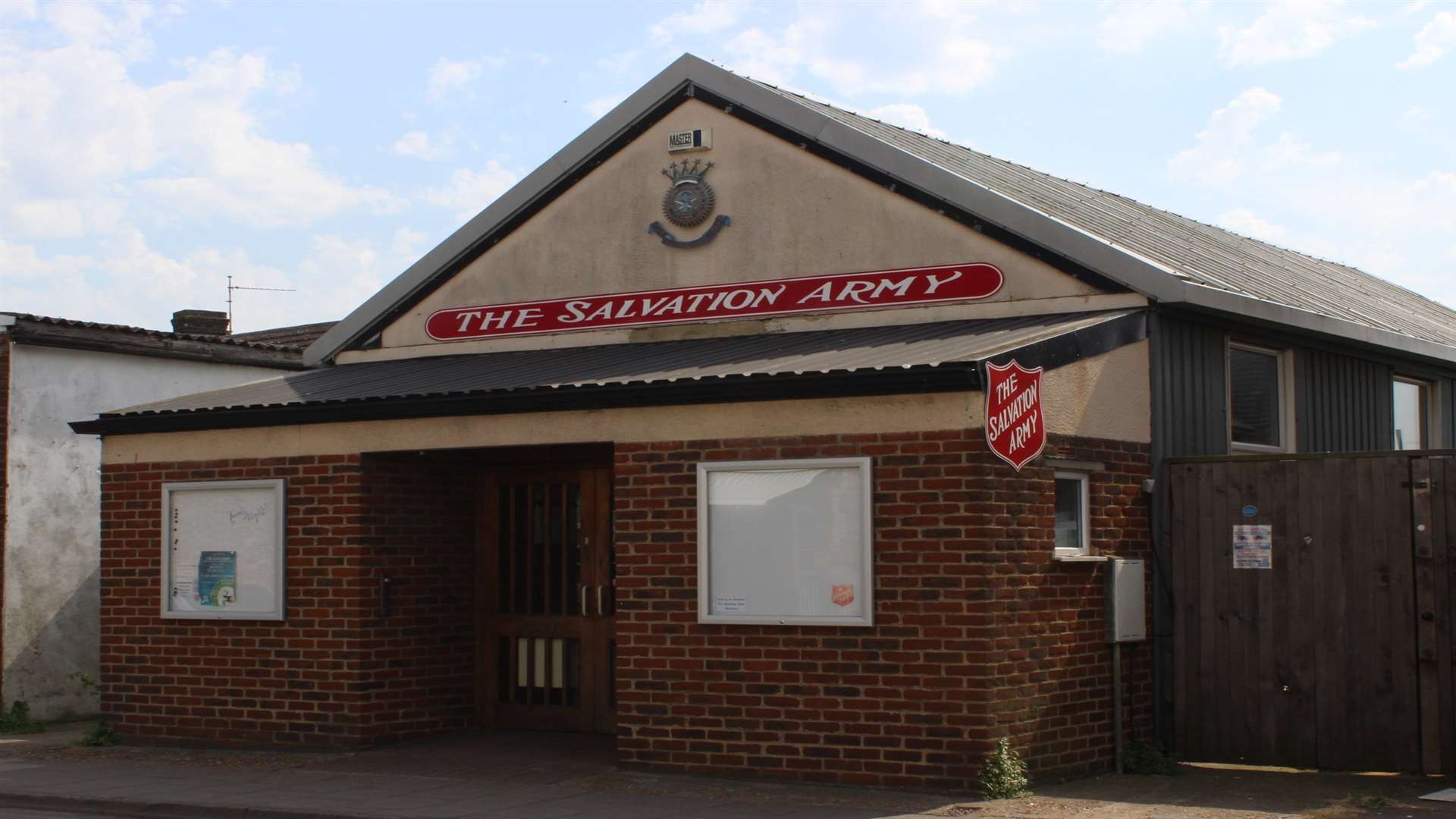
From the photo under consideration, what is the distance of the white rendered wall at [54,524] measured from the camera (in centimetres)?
1598

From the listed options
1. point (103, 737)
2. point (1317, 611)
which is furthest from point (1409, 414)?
point (103, 737)

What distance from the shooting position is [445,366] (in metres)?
14.4

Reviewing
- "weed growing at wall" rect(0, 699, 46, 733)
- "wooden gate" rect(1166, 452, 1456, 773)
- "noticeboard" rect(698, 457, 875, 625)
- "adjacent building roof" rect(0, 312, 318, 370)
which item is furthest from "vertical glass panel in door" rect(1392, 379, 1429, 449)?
"weed growing at wall" rect(0, 699, 46, 733)

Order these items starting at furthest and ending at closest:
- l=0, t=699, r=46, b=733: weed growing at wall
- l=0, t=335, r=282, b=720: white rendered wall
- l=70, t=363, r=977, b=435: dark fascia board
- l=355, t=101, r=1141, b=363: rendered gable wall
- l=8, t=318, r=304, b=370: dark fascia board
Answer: l=8, t=318, r=304, b=370: dark fascia board
l=0, t=335, r=282, b=720: white rendered wall
l=0, t=699, r=46, b=733: weed growing at wall
l=355, t=101, r=1141, b=363: rendered gable wall
l=70, t=363, r=977, b=435: dark fascia board

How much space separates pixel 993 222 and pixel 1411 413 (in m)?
6.14

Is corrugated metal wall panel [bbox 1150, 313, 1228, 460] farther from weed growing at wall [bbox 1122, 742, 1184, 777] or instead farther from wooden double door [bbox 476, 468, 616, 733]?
wooden double door [bbox 476, 468, 616, 733]

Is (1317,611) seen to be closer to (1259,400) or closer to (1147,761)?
(1147,761)

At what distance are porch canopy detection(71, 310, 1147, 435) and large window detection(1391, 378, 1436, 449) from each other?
202 inches

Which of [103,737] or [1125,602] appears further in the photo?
[103,737]

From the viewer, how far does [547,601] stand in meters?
14.0

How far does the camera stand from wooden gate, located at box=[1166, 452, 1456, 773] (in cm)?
1098

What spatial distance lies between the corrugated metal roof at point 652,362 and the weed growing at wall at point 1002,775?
2455 millimetres

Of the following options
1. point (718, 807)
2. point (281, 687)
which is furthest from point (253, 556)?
point (718, 807)

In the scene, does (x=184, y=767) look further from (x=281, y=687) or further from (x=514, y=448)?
(x=514, y=448)
